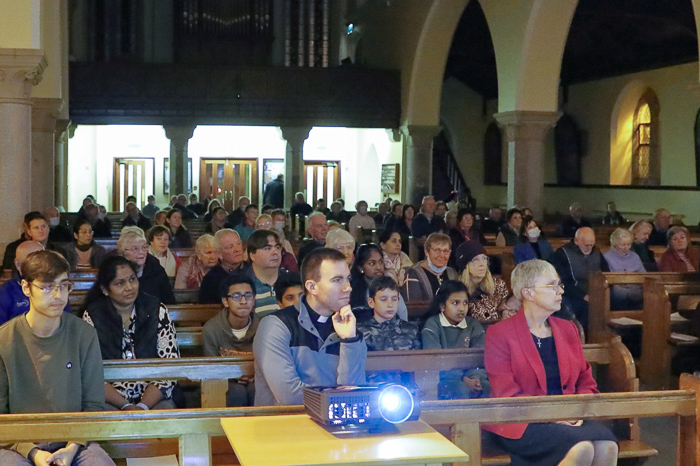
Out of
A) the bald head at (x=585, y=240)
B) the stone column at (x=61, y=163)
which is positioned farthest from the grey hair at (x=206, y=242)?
the stone column at (x=61, y=163)

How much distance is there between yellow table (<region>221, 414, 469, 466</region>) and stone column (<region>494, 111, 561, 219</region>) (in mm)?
11026

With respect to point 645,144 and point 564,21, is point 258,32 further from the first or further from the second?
point 564,21

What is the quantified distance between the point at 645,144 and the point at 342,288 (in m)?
16.5

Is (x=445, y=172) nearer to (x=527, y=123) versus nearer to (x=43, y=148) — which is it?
(x=527, y=123)

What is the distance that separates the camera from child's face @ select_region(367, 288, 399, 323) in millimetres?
5016

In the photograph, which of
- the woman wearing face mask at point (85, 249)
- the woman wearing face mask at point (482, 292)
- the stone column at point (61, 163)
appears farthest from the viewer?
the stone column at point (61, 163)

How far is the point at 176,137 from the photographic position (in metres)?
19.4

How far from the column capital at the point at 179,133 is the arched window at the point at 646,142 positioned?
9130mm

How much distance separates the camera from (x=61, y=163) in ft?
59.0

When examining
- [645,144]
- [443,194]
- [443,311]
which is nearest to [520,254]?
[443,311]

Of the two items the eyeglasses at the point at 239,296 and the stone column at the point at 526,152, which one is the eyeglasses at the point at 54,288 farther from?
the stone column at the point at 526,152

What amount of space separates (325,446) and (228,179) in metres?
22.4

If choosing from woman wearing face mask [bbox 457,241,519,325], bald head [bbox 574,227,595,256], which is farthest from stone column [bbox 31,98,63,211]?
woman wearing face mask [bbox 457,241,519,325]

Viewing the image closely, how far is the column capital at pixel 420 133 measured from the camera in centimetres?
1853
